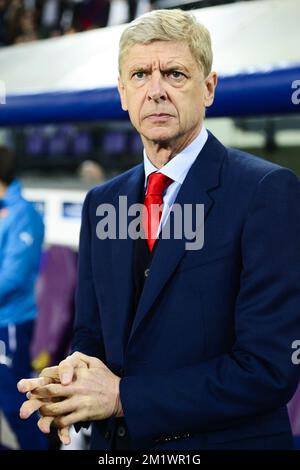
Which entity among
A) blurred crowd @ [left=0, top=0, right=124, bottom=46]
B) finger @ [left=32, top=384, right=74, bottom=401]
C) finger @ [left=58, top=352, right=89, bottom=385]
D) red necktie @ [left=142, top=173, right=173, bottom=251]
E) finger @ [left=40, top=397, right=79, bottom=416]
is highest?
blurred crowd @ [left=0, top=0, right=124, bottom=46]

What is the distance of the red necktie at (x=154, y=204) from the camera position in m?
0.89

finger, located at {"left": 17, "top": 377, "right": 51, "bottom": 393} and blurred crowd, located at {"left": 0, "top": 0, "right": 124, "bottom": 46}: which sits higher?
blurred crowd, located at {"left": 0, "top": 0, "right": 124, "bottom": 46}

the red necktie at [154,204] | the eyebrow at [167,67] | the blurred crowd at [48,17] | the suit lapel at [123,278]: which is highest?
the blurred crowd at [48,17]

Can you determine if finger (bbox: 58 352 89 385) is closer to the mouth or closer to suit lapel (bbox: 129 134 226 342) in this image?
suit lapel (bbox: 129 134 226 342)

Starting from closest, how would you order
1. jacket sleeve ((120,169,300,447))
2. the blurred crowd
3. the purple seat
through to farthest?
jacket sleeve ((120,169,300,447)) → the blurred crowd → the purple seat

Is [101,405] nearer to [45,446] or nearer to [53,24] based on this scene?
[45,446]

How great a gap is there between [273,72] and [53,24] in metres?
1.32

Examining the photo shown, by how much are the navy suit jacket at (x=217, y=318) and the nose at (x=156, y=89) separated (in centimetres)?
10

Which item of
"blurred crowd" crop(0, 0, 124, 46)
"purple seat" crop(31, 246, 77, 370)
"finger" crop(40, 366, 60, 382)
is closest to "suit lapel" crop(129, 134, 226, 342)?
"finger" crop(40, 366, 60, 382)

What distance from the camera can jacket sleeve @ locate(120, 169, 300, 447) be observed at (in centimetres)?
78

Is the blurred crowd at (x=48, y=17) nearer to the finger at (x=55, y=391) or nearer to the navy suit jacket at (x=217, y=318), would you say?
the navy suit jacket at (x=217, y=318)

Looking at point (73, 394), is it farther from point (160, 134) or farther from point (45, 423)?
point (160, 134)

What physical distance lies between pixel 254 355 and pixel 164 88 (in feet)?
1.17

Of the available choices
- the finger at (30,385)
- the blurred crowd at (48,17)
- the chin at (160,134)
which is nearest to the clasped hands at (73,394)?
the finger at (30,385)
